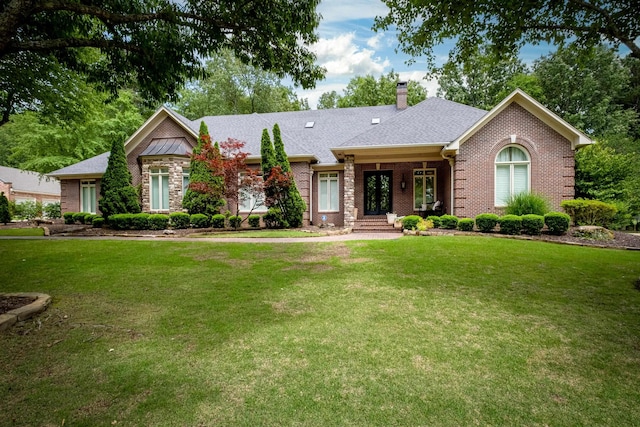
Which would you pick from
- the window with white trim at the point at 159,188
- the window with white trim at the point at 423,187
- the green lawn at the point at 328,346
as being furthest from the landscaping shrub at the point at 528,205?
the window with white trim at the point at 159,188

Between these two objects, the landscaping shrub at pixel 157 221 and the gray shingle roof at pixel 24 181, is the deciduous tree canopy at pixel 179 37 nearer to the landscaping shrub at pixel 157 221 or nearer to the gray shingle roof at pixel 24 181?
the landscaping shrub at pixel 157 221

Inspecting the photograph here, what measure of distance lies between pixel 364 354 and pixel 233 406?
141 cm

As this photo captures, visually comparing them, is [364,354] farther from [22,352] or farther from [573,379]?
[22,352]

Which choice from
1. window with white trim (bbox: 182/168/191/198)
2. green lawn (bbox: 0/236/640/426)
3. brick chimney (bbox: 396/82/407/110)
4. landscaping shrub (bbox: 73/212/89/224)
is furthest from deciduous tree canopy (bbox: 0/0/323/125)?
brick chimney (bbox: 396/82/407/110)

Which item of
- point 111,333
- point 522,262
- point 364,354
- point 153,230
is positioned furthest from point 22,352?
point 153,230

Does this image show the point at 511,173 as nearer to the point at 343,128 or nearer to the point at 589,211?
the point at 589,211

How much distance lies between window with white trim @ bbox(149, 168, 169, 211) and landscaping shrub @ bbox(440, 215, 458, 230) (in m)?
13.4

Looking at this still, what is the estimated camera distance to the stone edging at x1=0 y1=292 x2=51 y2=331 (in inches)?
160

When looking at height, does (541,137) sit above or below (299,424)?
above

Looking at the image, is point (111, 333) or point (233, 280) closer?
point (111, 333)

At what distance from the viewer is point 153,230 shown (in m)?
14.8

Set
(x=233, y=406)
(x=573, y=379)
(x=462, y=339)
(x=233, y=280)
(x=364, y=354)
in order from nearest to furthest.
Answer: (x=233, y=406) < (x=573, y=379) < (x=364, y=354) < (x=462, y=339) < (x=233, y=280)

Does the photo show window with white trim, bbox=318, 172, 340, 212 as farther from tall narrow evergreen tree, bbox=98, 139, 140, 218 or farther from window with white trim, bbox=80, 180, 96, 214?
window with white trim, bbox=80, 180, 96, 214

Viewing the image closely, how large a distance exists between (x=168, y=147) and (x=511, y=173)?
1605 centimetres
